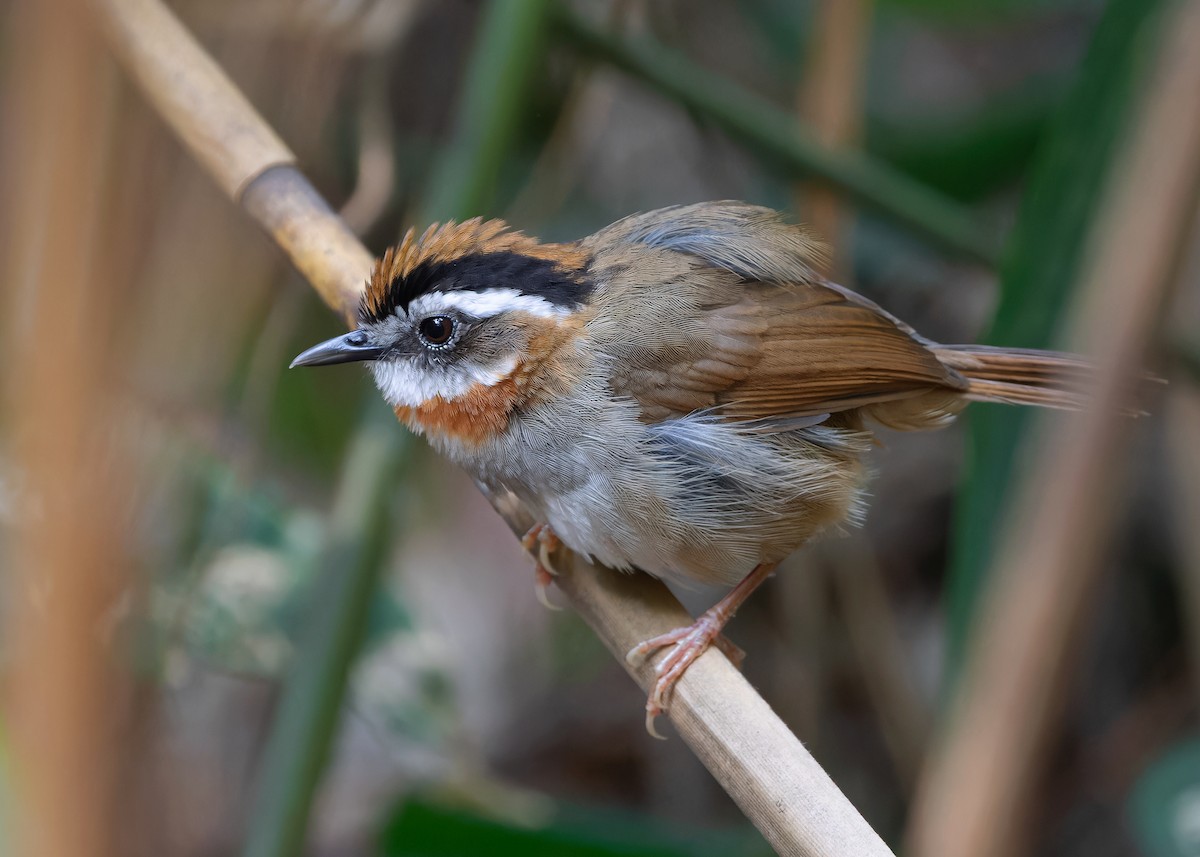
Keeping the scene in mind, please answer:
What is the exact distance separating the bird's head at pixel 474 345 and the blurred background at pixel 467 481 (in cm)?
20

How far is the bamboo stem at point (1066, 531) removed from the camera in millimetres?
981

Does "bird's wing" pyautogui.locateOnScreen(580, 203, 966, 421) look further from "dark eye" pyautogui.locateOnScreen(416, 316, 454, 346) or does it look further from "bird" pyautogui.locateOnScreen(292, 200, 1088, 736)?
"dark eye" pyautogui.locateOnScreen(416, 316, 454, 346)

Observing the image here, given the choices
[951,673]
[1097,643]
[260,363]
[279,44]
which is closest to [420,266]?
[279,44]

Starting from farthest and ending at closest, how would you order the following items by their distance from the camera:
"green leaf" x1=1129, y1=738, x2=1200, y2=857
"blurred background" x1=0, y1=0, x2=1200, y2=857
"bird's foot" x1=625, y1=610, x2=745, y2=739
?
"green leaf" x1=1129, y1=738, x2=1200, y2=857
"bird's foot" x1=625, y1=610, x2=745, y2=739
"blurred background" x1=0, y1=0, x2=1200, y2=857

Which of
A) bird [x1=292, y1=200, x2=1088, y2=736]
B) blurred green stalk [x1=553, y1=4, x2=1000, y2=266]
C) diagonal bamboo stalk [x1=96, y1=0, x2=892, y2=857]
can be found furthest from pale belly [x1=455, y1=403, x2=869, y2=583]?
blurred green stalk [x1=553, y1=4, x2=1000, y2=266]

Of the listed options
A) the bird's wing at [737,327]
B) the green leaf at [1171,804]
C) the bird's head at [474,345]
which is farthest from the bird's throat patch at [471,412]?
the green leaf at [1171,804]

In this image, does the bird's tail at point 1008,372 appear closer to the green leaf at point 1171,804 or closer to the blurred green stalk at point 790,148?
the blurred green stalk at point 790,148

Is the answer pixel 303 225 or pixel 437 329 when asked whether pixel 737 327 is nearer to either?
pixel 437 329

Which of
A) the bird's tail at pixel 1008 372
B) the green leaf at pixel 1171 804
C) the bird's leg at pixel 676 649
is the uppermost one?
the bird's leg at pixel 676 649

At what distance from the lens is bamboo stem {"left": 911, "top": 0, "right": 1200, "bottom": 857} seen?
981 mm

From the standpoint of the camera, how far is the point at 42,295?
1.36 meters

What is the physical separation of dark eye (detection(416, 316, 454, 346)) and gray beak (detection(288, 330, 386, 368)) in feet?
0.34

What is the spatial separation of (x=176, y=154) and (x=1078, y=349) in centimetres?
121

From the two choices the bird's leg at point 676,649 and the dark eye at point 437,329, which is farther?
the dark eye at point 437,329
